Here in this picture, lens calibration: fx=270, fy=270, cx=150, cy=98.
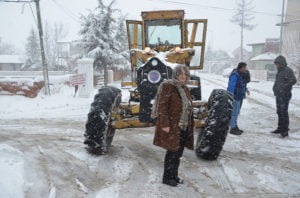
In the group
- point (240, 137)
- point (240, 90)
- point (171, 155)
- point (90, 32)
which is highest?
point (90, 32)

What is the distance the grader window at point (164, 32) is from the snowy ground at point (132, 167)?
7.30 ft

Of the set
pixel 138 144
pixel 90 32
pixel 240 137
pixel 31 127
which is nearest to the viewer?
pixel 138 144

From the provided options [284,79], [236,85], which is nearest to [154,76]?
[236,85]

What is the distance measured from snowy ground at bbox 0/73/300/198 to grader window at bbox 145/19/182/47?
87.7 inches

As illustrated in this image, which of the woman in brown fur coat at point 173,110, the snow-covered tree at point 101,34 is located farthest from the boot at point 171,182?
the snow-covered tree at point 101,34

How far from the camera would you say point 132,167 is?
4.22m

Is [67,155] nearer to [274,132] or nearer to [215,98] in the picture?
[215,98]

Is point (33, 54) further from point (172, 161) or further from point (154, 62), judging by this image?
point (172, 161)

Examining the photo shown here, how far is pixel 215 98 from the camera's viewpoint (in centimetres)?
443

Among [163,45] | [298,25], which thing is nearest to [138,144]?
[163,45]

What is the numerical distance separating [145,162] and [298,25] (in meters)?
37.0

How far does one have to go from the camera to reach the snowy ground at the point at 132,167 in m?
3.39

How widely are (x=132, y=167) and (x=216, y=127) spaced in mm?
1445

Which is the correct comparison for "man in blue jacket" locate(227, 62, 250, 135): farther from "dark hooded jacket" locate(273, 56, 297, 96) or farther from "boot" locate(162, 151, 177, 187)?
"boot" locate(162, 151, 177, 187)
